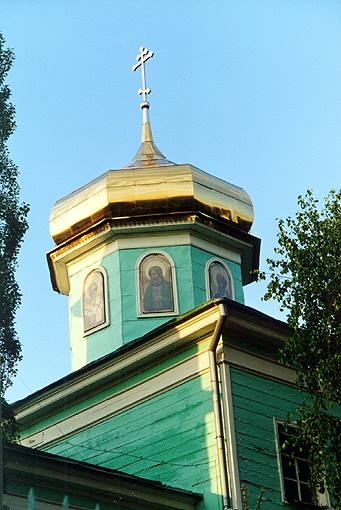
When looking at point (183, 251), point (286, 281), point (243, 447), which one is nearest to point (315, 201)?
point (286, 281)

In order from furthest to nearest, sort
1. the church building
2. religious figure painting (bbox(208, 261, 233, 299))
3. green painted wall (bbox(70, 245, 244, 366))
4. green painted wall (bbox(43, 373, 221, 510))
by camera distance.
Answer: religious figure painting (bbox(208, 261, 233, 299)), green painted wall (bbox(70, 245, 244, 366)), green painted wall (bbox(43, 373, 221, 510)), the church building

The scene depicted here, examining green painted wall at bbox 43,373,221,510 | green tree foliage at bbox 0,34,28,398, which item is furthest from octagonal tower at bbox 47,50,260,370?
green tree foliage at bbox 0,34,28,398

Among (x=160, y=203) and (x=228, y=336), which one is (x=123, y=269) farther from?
(x=228, y=336)

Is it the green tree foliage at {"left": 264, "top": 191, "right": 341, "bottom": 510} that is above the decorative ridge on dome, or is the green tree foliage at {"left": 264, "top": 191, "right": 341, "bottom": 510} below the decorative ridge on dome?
below

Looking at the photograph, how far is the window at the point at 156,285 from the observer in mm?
19219

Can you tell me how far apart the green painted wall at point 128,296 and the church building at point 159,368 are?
2cm

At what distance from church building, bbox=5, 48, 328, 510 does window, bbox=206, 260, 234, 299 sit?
32mm

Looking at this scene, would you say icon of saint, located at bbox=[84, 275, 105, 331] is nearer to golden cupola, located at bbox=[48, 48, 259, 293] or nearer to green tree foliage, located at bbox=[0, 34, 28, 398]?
golden cupola, located at bbox=[48, 48, 259, 293]

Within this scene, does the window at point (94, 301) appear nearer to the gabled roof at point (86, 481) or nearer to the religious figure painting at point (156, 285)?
the religious figure painting at point (156, 285)

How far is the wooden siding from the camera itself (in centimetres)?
1405

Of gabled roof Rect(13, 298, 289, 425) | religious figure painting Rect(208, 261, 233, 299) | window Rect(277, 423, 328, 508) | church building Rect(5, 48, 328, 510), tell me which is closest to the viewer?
church building Rect(5, 48, 328, 510)

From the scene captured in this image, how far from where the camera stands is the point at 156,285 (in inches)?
766

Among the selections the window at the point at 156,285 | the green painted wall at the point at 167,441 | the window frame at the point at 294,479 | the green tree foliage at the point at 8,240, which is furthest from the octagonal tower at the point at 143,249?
the green tree foliage at the point at 8,240

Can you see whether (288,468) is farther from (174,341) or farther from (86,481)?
(86,481)
